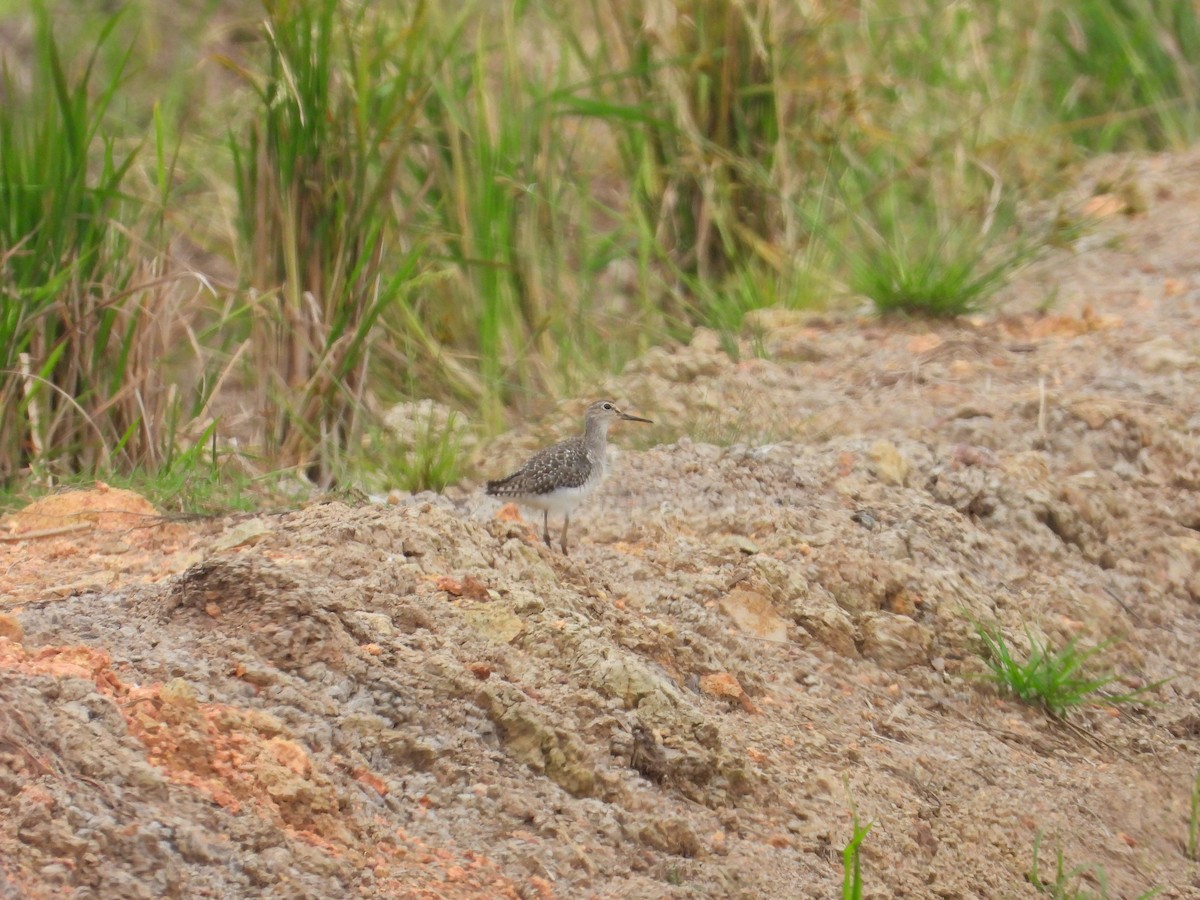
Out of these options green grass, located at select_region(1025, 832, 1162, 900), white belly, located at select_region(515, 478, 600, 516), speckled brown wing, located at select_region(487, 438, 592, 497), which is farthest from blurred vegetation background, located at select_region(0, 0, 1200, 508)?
green grass, located at select_region(1025, 832, 1162, 900)

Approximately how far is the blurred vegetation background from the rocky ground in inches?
26.2

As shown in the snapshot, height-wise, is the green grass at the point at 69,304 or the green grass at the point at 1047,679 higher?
the green grass at the point at 69,304

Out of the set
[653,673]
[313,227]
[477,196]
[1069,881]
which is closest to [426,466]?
[313,227]

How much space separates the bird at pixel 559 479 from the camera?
432cm

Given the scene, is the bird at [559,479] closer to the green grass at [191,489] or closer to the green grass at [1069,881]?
the green grass at [191,489]

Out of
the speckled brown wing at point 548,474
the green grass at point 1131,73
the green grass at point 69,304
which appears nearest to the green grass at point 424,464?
the speckled brown wing at point 548,474

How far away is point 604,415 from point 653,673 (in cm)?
161

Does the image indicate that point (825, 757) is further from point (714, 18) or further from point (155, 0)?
point (155, 0)

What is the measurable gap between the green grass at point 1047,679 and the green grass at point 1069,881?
1.96 feet

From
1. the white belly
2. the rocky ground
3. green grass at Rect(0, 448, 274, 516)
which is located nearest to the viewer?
the rocky ground

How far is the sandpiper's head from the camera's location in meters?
4.84

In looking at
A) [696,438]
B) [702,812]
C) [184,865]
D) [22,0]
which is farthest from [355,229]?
[22,0]

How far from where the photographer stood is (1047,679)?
12.7 feet

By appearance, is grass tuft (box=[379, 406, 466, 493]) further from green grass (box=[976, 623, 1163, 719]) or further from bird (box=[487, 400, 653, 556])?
green grass (box=[976, 623, 1163, 719])
